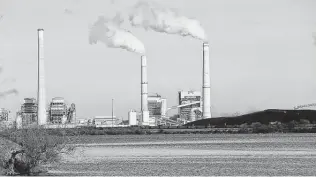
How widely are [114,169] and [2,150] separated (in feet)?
37.0

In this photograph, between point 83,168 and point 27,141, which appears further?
point 83,168

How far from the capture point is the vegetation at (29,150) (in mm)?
43875

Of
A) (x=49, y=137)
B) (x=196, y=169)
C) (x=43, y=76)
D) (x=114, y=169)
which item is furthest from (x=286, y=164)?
(x=43, y=76)

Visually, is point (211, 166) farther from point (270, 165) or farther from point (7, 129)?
point (7, 129)

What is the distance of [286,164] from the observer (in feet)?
185

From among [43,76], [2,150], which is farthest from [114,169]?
[43,76]

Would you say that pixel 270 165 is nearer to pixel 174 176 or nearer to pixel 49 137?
pixel 174 176

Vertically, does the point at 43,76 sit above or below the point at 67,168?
above

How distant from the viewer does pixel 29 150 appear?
44188mm

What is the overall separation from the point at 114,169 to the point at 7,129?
984cm

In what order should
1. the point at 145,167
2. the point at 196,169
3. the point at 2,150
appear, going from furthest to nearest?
1. the point at 145,167
2. the point at 196,169
3. the point at 2,150

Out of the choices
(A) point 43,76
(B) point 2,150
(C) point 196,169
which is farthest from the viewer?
(A) point 43,76

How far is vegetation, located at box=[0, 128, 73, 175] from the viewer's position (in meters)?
43.9

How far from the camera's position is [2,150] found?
4338 centimetres
